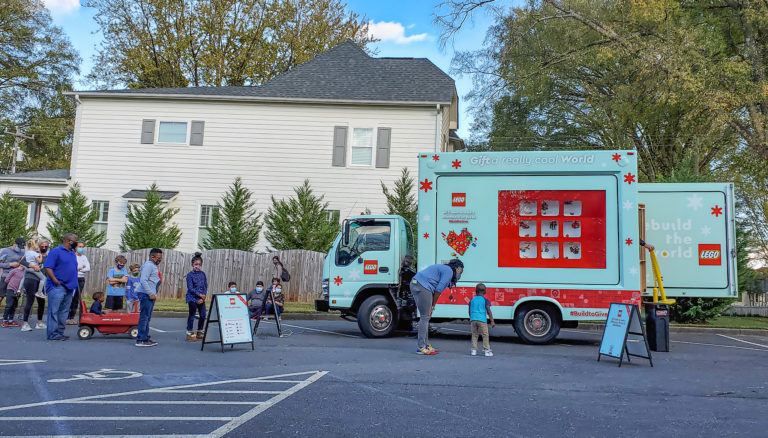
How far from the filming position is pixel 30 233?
24.2 meters

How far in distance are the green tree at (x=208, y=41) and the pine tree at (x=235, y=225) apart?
47.2ft

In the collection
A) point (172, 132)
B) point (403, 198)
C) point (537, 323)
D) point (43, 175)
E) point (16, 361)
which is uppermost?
point (172, 132)

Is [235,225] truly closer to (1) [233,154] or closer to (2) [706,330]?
(1) [233,154]

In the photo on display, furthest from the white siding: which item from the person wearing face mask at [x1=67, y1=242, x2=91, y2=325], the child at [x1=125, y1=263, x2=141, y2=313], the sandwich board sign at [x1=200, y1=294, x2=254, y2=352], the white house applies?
the sandwich board sign at [x1=200, y1=294, x2=254, y2=352]

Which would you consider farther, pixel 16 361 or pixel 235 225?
pixel 235 225

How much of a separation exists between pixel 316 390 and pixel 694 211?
8.62 m

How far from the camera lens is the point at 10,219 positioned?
23.5m

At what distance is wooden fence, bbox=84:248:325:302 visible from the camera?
71.4 feet

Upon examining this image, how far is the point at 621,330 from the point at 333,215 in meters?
14.7

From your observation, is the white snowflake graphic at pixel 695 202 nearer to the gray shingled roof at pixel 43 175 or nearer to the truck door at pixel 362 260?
the truck door at pixel 362 260

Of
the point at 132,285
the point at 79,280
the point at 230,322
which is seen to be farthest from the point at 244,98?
the point at 230,322

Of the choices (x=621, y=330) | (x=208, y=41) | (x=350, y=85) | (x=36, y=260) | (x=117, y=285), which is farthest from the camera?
(x=208, y=41)

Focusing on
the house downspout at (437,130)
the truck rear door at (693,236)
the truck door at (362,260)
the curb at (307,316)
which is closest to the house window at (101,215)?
the curb at (307,316)

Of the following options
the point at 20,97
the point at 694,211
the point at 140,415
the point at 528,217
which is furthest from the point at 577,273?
the point at 20,97
